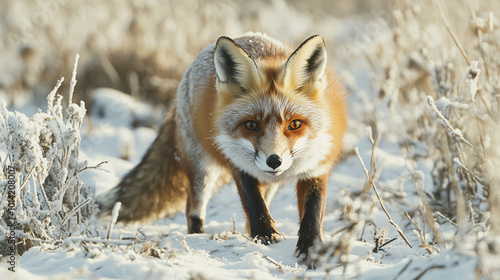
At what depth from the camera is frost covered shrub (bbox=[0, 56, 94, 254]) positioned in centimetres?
238

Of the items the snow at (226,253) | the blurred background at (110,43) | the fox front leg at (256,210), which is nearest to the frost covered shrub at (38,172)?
the snow at (226,253)

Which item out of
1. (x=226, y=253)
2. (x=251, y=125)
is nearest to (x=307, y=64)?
(x=251, y=125)

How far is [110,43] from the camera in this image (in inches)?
301

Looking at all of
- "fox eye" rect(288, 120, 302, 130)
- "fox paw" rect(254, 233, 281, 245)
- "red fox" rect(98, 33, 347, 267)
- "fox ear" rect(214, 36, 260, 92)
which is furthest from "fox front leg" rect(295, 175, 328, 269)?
"fox ear" rect(214, 36, 260, 92)

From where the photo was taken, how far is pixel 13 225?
240 centimetres

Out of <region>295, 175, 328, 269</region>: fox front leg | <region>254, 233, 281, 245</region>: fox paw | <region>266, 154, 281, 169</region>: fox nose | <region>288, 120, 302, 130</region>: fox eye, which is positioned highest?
<region>288, 120, 302, 130</region>: fox eye

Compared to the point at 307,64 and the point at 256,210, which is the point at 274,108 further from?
the point at 256,210

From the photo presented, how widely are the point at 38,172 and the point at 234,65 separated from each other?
1.18 m

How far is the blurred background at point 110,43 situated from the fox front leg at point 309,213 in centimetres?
322

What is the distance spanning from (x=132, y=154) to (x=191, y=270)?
3876 mm

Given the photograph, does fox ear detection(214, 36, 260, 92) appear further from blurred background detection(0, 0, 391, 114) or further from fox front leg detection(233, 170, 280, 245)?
blurred background detection(0, 0, 391, 114)

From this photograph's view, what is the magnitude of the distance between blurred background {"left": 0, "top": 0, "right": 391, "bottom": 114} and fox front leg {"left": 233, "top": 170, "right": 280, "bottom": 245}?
9.93 ft

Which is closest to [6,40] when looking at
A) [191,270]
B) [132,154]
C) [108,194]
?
[132,154]

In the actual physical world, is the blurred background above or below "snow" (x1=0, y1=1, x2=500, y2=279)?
above
